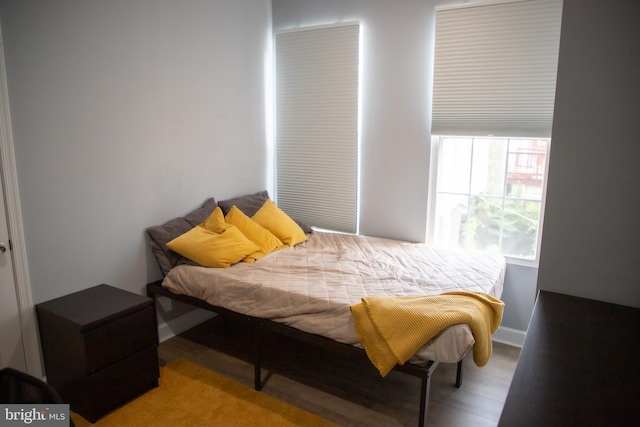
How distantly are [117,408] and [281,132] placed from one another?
8.91 feet

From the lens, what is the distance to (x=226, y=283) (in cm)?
289

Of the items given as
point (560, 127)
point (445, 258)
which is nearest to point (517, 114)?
point (445, 258)

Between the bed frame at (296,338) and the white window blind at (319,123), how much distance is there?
158cm

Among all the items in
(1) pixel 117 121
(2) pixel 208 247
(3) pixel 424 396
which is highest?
(1) pixel 117 121

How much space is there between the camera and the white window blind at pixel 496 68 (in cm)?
302

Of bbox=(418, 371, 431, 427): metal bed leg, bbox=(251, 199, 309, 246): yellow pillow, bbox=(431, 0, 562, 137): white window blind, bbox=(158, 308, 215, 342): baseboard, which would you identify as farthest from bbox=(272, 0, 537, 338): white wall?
bbox=(158, 308, 215, 342): baseboard

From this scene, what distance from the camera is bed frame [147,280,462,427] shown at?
7.16 ft

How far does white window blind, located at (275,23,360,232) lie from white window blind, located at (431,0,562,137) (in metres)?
0.79

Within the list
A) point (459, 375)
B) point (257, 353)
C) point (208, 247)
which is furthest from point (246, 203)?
point (459, 375)

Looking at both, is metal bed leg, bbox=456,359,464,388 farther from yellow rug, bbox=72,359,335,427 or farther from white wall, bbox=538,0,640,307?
white wall, bbox=538,0,640,307

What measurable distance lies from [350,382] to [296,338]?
532 mm

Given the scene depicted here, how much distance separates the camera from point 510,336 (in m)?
3.34

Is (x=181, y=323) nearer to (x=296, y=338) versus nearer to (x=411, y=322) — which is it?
(x=296, y=338)

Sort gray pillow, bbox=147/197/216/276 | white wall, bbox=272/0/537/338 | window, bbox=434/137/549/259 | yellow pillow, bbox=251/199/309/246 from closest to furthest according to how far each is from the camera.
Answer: gray pillow, bbox=147/197/216/276, window, bbox=434/137/549/259, white wall, bbox=272/0/537/338, yellow pillow, bbox=251/199/309/246
